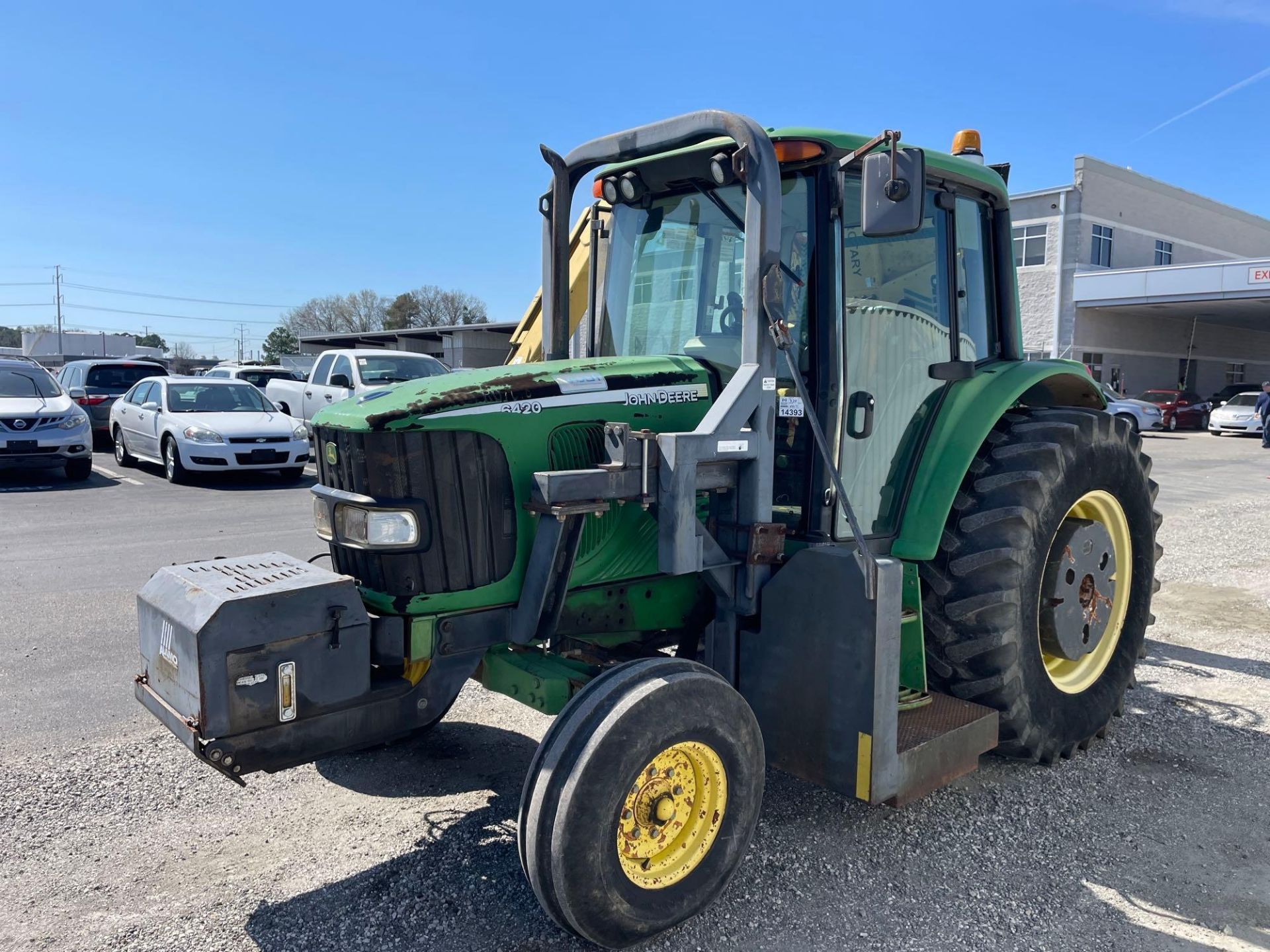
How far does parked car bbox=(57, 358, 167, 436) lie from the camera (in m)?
17.3

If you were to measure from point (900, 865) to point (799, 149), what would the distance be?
2.54 metres

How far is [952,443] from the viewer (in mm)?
3785

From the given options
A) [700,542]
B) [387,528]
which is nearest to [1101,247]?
[700,542]

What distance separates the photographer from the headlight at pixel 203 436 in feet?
42.1

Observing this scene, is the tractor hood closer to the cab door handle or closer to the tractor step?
the cab door handle

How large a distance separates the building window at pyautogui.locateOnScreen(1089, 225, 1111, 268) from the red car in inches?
236

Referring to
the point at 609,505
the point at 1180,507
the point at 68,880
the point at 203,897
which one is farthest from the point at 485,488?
the point at 1180,507

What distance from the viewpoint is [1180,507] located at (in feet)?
40.8

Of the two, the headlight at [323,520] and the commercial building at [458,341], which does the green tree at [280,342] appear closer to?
the commercial building at [458,341]

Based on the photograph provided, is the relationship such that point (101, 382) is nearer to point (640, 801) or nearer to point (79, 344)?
point (640, 801)

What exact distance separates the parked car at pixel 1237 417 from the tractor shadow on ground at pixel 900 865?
88.9 feet

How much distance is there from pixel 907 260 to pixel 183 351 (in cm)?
9818

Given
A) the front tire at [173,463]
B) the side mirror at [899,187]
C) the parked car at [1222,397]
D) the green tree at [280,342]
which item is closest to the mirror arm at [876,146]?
the side mirror at [899,187]

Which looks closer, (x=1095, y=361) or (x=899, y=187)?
(x=899, y=187)
